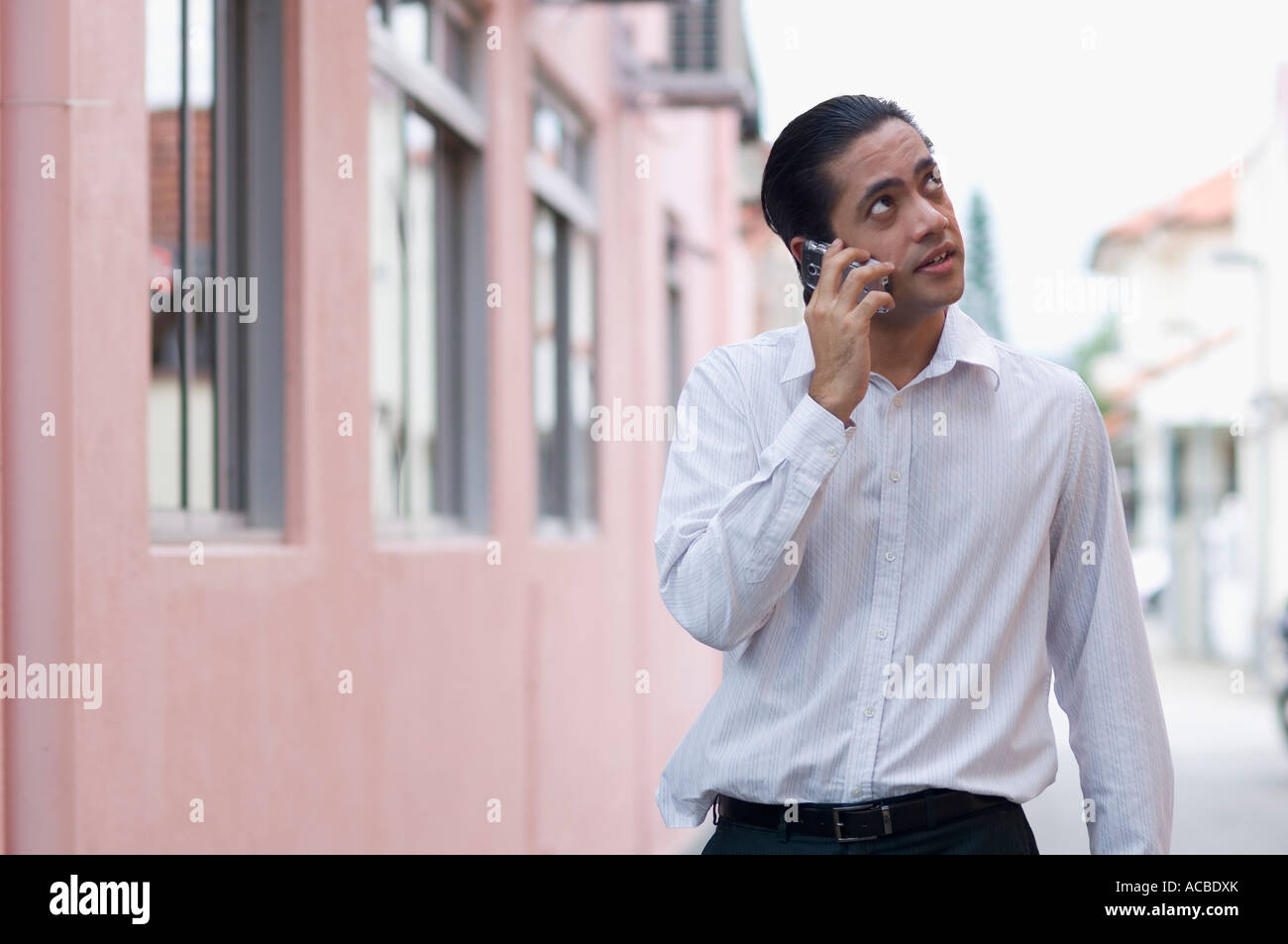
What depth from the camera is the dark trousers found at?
2.35 m

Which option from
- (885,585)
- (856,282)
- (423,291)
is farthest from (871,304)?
(423,291)

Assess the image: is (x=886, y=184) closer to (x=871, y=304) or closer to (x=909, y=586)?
(x=871, y=304)

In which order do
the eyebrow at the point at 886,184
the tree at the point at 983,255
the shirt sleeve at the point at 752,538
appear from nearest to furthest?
the shirt sleeve at the point at 752,538
the eyebrow at the point at 886,184
the tree at the point at 983,255

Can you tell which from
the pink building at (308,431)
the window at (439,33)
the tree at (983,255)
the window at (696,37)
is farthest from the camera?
the tree at (983,255)

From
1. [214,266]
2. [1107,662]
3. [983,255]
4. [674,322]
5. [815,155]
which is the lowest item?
[1107,662]

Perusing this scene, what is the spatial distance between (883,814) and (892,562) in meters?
0.36

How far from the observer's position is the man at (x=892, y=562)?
2330 millimetres

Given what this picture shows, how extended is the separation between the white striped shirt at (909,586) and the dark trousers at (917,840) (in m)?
0.05

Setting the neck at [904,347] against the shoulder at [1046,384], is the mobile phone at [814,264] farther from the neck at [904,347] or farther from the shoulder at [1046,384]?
the shoulder at [1046,384]

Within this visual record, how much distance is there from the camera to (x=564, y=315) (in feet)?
31.3

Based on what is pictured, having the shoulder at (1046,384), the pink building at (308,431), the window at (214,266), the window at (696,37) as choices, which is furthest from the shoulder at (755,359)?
the window at (696,37)

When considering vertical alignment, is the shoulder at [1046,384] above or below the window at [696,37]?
below
